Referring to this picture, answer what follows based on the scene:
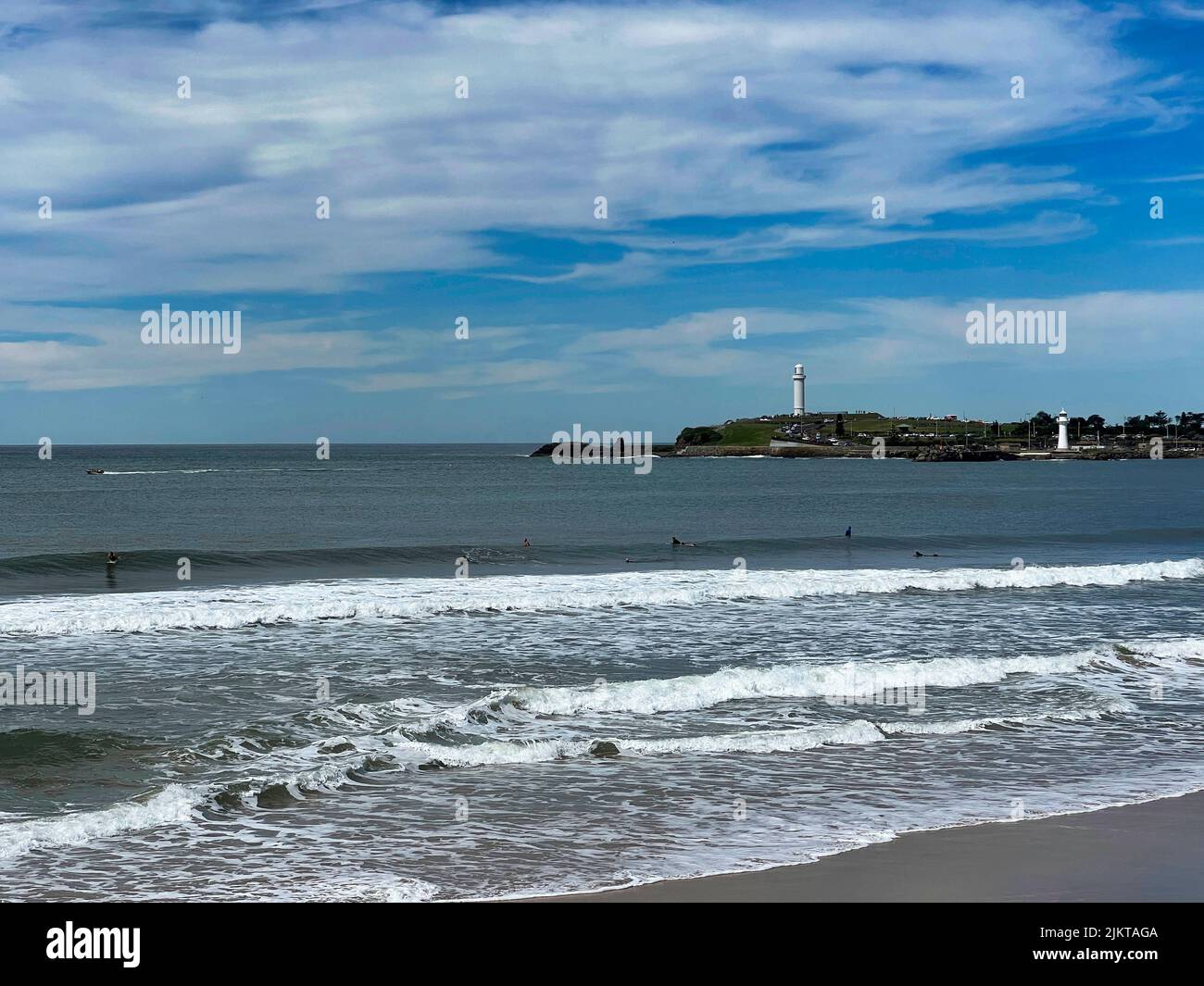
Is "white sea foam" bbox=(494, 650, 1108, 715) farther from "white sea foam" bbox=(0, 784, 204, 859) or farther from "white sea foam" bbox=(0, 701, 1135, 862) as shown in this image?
"white sea foam" bbox=(0, 784, 204, 859)

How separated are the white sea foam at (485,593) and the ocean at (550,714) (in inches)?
5.7

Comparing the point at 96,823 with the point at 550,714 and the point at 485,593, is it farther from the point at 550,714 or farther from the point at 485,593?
the point at 485,593

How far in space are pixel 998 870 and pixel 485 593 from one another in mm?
19900

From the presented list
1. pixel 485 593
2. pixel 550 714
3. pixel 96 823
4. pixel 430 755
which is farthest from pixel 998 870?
pixel 485 593

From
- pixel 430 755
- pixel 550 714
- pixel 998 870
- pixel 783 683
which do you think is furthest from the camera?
pixel 783 683

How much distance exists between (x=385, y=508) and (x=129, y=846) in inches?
2380

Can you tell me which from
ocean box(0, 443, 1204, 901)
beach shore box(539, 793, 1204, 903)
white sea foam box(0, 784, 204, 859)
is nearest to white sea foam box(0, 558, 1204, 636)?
ocean box(0, 443, 1204, 901)

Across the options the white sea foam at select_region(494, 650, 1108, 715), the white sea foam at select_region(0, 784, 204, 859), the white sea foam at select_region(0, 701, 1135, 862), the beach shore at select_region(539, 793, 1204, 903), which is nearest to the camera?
the beach shore at select_region(539, 793, 1204, 903)

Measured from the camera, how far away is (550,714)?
14.7 meters

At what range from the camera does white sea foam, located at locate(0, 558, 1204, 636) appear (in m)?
22.9

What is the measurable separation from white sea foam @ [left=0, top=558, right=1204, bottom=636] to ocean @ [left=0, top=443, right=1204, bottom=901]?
0.47 feet

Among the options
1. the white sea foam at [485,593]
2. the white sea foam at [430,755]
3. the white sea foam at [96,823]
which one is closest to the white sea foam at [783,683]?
the white sea foam at [430,755]

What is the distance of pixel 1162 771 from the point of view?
1199 centimetres

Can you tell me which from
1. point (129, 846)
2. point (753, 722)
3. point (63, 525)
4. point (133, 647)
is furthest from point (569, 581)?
point (63, 525)
